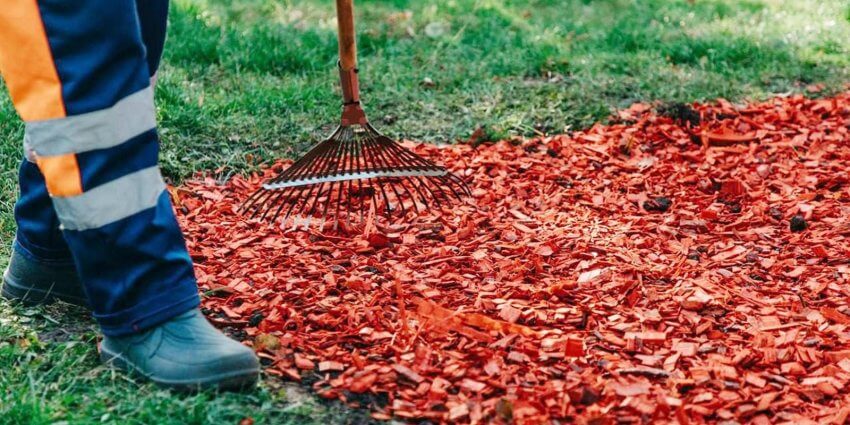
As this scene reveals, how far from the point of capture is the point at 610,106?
4328 millimetres

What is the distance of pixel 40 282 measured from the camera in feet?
8.12

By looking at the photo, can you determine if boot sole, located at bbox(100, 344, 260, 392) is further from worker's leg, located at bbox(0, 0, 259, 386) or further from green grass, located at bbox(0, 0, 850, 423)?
green grass, located at bbox(0, 0, 850, 423)

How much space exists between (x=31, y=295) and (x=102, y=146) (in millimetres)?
704

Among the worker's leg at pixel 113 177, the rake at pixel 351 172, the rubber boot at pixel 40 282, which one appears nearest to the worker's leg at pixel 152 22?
the worker's leg at pixel 113 177

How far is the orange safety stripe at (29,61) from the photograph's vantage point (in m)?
1.91

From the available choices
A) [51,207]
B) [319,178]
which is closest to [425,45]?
[319,178]

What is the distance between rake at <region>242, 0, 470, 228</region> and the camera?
304 centimetres

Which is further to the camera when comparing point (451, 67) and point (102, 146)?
point (451, 67)

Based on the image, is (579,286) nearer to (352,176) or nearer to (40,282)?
(352,176)

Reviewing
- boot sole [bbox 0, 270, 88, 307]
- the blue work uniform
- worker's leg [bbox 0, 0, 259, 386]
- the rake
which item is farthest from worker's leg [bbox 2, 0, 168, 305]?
the rake

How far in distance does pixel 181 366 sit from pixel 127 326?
0.15 meters

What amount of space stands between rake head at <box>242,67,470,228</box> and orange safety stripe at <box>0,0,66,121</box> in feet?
3.55

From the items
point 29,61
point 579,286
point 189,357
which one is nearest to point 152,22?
point 29,61

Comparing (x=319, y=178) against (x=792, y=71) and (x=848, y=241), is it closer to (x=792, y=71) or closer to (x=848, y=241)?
(x=848, y=241)
